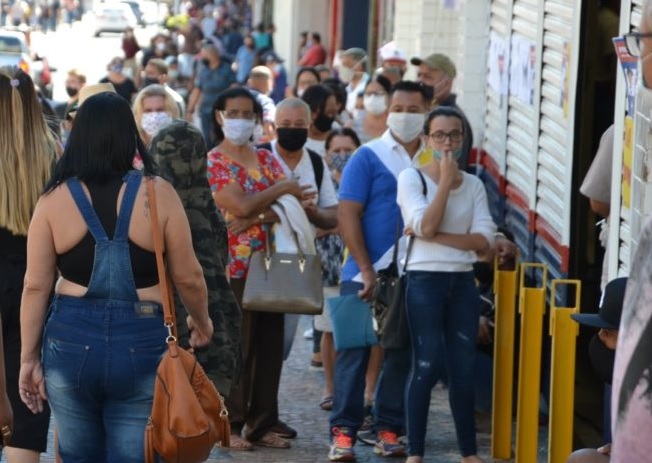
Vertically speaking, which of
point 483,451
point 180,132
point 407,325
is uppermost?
point 180,132

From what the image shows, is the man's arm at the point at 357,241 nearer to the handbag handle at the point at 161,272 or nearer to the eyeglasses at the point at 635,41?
the handbag handle at the point at 161,272

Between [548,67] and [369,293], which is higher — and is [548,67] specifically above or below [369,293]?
above

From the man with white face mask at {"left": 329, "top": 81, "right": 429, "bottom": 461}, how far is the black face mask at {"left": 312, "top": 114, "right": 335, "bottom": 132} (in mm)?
2813

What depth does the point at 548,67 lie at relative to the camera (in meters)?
9.75

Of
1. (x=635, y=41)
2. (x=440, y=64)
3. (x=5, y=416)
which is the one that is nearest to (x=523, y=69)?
A: (x=440, y=64)

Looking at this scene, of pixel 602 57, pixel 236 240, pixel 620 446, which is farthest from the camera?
pixel 602 57

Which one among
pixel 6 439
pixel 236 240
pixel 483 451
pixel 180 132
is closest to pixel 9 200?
pixel 180 132

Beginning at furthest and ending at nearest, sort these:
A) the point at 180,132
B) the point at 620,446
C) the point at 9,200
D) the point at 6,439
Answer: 1. the point at 180,132
2. the point at 9,200
3. the point at 6,439
4. the point at 620,446

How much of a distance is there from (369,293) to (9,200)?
240 cm

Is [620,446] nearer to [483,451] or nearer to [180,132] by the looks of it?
[180,132]

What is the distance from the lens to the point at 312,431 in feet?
29.8

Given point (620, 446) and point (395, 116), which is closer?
point (620, 446)

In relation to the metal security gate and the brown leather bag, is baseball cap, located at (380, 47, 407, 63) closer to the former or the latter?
the metal security gate

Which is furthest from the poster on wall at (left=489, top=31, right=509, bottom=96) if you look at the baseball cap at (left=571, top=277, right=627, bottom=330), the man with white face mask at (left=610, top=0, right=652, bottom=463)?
the man with white face mask at (left=610, top=0, right=652, bottom=463)
